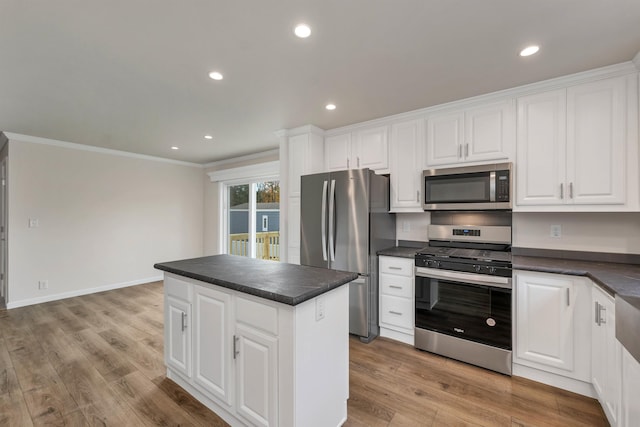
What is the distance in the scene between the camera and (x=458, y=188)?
272 cm

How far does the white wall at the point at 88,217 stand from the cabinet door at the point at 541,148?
19.0 feet

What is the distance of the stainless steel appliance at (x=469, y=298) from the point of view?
2258 millimetres

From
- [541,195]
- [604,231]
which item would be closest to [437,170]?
[541,195]

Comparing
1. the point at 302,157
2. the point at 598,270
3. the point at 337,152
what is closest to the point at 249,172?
the point at 302,157

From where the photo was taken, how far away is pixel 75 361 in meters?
2.47

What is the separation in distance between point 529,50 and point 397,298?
7.64 ft

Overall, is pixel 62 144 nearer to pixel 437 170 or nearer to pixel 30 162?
pixel 30 162

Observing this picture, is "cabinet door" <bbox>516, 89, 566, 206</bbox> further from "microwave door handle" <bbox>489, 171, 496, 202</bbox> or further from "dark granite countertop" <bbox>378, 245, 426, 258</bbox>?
"dark granite countertop" <bbox>378, 245, 426, 258</bbox>

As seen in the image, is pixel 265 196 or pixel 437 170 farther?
pixel 265 196

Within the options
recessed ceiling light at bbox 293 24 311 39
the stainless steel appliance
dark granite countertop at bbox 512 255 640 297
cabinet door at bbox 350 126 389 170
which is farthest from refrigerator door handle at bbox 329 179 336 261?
dark granite countertop at bbox 512 255 640 297

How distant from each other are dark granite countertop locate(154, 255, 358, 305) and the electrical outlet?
69mm

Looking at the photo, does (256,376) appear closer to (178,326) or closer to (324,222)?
(178,326)

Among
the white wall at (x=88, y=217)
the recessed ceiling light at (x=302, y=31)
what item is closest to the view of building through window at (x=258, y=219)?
the white wall at (x=88, y=217)

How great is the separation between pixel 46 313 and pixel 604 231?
250 inches
